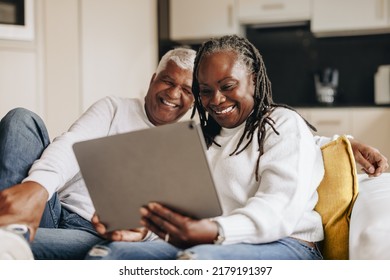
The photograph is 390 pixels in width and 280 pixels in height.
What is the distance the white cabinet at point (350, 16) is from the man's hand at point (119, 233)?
212 centimetres

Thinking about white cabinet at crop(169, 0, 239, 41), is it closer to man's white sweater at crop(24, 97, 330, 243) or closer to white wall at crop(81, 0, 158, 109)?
white wall at crop(81, 0, 158, 109)

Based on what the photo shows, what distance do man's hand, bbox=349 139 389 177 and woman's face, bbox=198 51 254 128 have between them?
31 cm

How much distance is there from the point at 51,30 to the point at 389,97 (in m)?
1.71

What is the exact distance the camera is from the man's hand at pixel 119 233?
87 cm

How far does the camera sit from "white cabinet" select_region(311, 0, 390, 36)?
2697mm

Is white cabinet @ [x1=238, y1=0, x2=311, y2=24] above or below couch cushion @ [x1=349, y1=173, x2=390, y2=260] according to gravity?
above

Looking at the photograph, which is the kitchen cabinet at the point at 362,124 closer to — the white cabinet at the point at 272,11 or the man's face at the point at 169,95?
the white cabinet at the point at 272,11

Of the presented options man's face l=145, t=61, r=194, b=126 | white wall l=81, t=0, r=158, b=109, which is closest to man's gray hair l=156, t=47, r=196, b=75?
man's face l=145, t=61, r=194, b=126

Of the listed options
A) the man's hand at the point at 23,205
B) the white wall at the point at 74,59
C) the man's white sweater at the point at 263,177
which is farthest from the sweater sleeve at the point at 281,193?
the white wall at the point at 74,59

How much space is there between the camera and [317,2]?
2779mm

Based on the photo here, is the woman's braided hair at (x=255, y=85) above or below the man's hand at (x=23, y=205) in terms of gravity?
above

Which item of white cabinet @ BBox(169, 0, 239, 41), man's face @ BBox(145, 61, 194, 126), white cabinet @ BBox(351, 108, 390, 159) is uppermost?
white cabinet @ BBox(169, 0, 239, 41)
